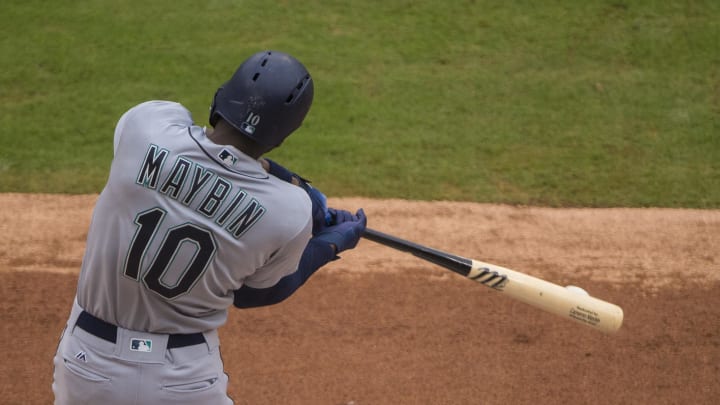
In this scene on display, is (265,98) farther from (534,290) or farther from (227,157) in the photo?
(534,290)

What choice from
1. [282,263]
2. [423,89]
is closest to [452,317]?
[282,263]

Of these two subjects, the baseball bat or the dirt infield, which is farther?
the dirt infield

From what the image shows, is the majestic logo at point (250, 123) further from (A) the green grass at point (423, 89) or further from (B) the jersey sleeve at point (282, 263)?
(A) the green grass at point (423, 89)

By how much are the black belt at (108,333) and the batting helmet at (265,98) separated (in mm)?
682

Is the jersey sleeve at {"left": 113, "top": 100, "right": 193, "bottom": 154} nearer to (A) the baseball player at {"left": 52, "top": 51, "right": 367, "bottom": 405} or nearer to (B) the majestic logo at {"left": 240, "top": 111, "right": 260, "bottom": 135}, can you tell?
(A) the baseball player at {"left": 52, "top": 51, "right": 367, "bottom": 405}

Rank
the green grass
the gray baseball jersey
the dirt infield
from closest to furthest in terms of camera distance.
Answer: the gray baseball jersey → the dirt infield → the green grass

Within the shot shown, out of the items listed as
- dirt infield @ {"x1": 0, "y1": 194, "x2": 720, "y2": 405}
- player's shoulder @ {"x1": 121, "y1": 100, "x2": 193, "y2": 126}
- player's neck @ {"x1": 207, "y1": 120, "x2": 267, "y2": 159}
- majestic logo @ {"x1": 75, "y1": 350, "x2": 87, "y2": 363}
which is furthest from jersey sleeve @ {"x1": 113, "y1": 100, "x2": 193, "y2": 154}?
dirt infield @ {"x1": 0, "y1": 194, "x2": 720, "y2": 405}

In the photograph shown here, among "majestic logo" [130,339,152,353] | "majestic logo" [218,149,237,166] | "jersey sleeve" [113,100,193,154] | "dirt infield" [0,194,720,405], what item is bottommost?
"dirt infield" [0,194,720,405]

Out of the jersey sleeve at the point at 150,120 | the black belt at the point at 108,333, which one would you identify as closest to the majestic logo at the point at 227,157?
the jersey sleeve at the point at 150,120

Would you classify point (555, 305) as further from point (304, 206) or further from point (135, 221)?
point (135, 221)

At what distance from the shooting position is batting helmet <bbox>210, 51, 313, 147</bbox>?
2479 millimetres

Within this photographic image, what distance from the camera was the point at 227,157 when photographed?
2447 mm

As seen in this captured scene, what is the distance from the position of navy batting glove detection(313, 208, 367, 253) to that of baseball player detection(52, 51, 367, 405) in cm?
56

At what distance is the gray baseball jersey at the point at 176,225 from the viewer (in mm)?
2400
